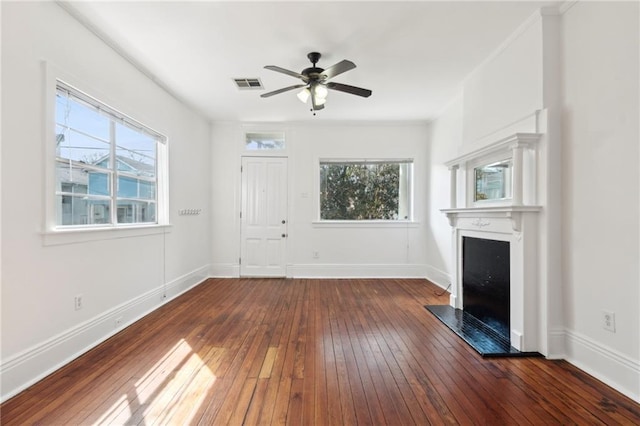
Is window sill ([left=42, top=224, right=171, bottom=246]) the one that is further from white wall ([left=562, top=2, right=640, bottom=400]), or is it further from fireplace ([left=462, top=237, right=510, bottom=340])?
white wall ([left=562, top=2, right=640, bottom=400])

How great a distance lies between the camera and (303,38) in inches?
105

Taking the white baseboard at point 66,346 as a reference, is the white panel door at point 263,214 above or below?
above

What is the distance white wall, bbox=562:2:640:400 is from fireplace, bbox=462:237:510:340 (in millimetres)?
457

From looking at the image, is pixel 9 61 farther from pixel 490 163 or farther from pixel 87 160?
pixel 490 163

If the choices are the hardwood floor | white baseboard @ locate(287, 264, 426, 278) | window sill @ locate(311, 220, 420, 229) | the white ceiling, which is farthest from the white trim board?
the white ceiling

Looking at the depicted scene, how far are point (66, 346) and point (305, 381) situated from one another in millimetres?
1863

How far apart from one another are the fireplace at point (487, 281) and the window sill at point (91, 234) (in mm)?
3630

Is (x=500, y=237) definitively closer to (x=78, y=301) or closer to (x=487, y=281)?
(x=487, y=281)

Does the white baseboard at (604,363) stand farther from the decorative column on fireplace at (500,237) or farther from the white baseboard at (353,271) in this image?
the white baseboard at (353,271)

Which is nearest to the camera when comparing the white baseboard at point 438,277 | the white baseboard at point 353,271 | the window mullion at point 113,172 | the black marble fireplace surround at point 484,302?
the black marble fireplace surround at point 484,302

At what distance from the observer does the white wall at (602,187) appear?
182cm

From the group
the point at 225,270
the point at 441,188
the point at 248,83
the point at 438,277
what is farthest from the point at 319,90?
the point at 225,270

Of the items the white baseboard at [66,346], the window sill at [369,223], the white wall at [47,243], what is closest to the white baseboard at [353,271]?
the window sill at [369,223]

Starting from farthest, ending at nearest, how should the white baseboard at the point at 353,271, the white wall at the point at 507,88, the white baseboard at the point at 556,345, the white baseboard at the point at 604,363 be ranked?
the white baseboard at the point at 353,271 < the white wall at the point at 507,88 < the white baseboard at the point at 556,345 < the white baseboard at the point at 604,363
